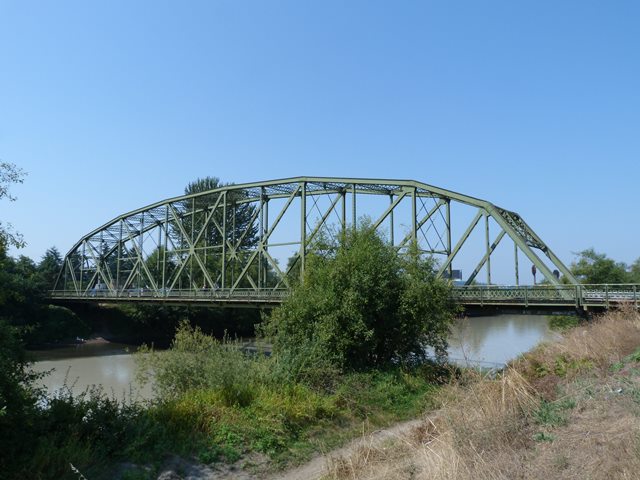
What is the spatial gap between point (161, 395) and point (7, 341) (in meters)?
5.22

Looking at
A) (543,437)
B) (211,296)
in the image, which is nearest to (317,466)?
(543,437)

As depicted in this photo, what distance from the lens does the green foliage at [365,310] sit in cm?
1661

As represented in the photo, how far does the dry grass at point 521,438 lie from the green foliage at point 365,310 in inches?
228

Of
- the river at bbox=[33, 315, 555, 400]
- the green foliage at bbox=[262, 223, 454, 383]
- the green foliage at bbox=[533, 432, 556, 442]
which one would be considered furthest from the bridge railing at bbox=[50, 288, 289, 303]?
the green foliage at bbox=[533, 432, 556, 442]

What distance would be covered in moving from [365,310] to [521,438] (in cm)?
1025

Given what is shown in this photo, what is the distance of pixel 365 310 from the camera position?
1708 cm

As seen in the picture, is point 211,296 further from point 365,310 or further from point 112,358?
point 365,310

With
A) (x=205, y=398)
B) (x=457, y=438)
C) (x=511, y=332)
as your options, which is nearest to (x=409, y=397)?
(x=205, y=398)

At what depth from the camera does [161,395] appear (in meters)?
12.4

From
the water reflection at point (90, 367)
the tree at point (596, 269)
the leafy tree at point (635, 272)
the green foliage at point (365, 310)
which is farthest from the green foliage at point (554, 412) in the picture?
the leafy tree at point (635, 272)

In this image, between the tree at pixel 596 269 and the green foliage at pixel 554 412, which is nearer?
the green foliage at pixel 554 412

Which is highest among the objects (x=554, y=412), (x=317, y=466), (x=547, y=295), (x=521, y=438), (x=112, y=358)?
(x=547, y=295)

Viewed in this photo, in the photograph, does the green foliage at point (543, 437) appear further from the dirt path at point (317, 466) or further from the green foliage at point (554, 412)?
the dirt path at point (317, 466)

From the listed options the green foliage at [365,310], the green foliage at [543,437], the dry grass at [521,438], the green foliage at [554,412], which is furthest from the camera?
the green foliage at [365,310]
